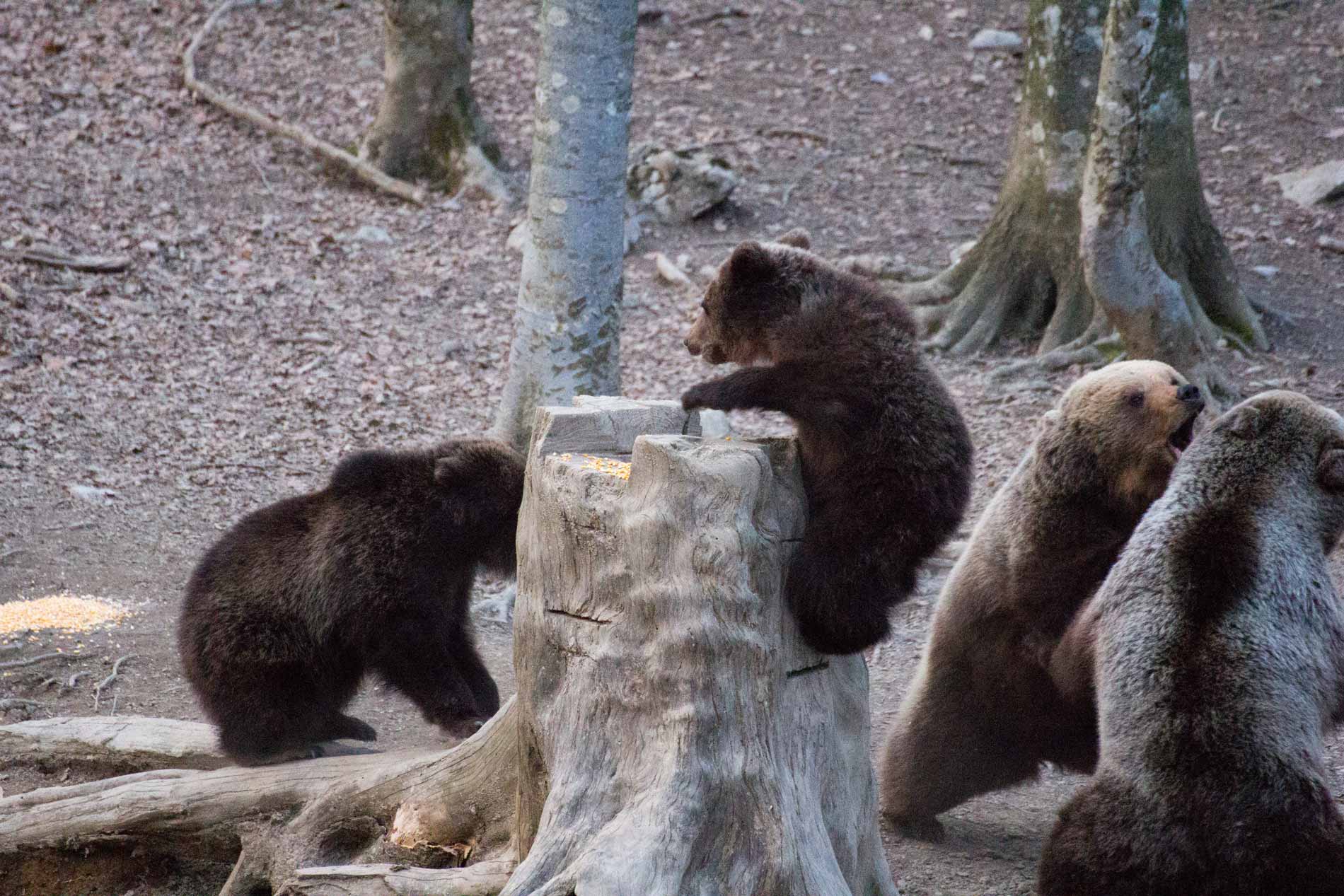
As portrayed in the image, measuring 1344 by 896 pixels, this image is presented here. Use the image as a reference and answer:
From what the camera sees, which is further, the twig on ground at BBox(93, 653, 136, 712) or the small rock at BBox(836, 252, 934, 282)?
the small rock at BBox(836, 252, 934, 282)

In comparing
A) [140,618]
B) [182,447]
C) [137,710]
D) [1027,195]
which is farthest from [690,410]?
[1027,195]

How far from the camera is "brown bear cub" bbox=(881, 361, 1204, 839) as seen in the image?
16.3ft

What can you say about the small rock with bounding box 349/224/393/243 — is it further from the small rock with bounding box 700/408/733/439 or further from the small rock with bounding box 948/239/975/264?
the small rock with bounding box 948/239/975/264

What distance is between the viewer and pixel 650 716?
3619mm

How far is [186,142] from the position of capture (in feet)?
44.7

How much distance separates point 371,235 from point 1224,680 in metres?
10.4

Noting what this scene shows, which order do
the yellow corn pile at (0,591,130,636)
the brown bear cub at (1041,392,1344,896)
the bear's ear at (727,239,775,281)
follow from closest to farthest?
the brown bear cub at (1041,392,1344,896) → the bear's ear at (727,239,775,281) → the yellow corn pile at (0,591,130,636)

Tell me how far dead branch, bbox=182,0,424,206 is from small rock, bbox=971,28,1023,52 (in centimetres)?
758

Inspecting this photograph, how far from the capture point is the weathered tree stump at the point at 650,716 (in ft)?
11.5

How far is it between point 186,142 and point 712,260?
20.3ft

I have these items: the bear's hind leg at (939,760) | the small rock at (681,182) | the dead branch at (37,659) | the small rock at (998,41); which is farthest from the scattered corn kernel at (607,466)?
the small rock at (998,41)

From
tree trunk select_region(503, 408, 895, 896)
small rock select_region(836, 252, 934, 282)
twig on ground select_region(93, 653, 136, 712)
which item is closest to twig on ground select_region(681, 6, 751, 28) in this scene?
small rock select_region(836, 252, 934, 282)

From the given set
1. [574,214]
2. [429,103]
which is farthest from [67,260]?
[574,214]

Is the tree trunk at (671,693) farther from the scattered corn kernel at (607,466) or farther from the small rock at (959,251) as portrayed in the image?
the small rock at (959,251)
